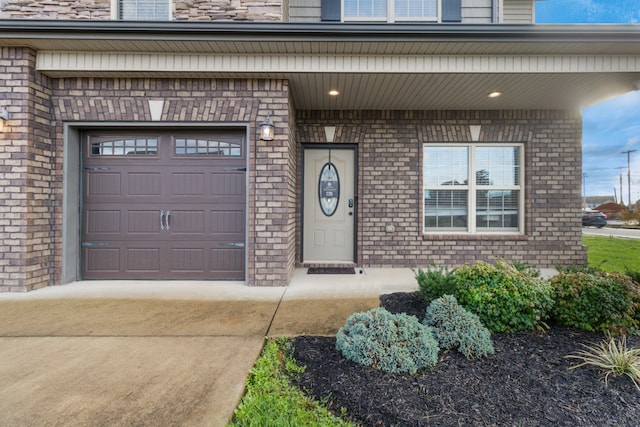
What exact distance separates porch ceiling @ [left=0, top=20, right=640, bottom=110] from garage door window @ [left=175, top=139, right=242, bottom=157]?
0.88 m

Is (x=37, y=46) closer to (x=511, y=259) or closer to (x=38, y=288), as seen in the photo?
(x=38, y=288)

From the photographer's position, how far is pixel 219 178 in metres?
4.39

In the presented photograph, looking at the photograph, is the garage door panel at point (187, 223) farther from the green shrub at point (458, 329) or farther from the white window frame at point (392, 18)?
the white window frame at point (392, 18)

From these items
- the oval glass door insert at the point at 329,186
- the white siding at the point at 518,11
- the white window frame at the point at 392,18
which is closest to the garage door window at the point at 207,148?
the oval glass door insert at the point at 329,186

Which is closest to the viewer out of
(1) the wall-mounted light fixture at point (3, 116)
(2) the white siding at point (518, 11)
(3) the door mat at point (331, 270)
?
(1) the wall-mounted light fixture at point (3, 116)

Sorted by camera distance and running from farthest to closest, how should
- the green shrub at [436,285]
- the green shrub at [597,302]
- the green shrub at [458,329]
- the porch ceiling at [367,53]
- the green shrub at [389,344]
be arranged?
the porch ceiling at [367,53] → the green shrub at [436,285] → the green shrub at [597,302] → the green shrub at [458,329] → the green shrub at [389,344]

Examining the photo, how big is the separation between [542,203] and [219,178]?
5.40 meters

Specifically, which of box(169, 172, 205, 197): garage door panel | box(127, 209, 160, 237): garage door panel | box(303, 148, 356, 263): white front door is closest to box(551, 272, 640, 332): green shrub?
box(303, 148, 356, 263): white front door

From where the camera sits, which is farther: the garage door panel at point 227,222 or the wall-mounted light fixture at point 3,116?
the garage door panel at point 227,222

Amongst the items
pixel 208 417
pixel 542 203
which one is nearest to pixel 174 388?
pixel 208 417

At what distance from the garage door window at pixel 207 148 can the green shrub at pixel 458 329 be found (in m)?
3.35

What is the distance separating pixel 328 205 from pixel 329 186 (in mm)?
339

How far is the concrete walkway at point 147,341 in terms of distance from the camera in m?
1.66

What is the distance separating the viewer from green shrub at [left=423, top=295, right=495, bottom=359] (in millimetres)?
2131
